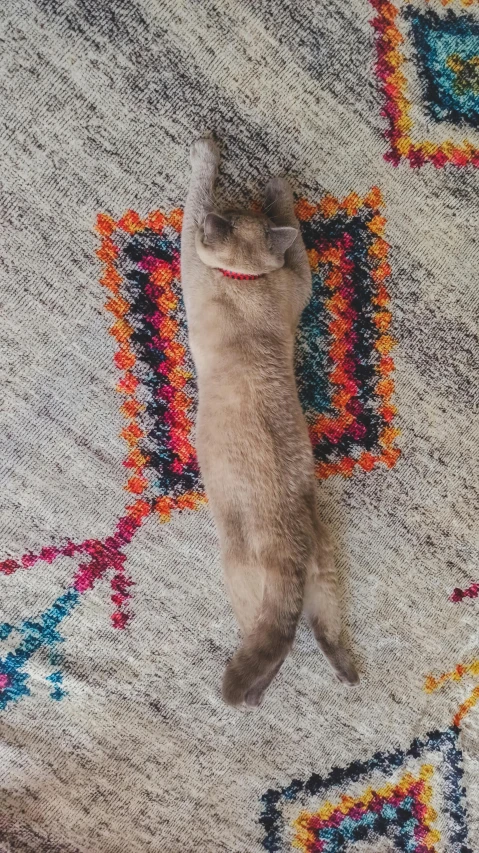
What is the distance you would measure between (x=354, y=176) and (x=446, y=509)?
2.18 feet

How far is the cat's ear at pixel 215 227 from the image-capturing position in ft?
3.23

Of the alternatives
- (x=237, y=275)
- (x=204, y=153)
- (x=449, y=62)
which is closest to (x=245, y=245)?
(x=237, y=275)

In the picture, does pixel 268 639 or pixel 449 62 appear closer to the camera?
pixel 268 639

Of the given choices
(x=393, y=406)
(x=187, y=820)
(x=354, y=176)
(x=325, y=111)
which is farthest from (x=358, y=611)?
(x=325, y=111)

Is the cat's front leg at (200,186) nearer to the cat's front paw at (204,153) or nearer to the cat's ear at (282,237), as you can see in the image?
the cat's front paw at (204,153)

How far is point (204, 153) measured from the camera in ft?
3.53

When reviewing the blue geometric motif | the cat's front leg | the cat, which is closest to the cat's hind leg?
the cat

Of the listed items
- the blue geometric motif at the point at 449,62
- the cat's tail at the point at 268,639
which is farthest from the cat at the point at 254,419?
the blue geometric motif at the point at 449,62

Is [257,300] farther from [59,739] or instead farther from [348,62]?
[59,739]

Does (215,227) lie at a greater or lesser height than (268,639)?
greater

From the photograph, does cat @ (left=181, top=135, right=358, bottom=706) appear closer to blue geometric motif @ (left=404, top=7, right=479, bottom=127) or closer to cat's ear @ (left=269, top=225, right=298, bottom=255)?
cat's ear @ (left=269, top=225, right=298, bottom=255)

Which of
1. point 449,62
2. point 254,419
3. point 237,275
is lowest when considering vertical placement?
point 254,419

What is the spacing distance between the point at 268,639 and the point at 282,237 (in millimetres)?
641

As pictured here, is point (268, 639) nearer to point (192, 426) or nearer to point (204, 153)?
point (192, 426)
